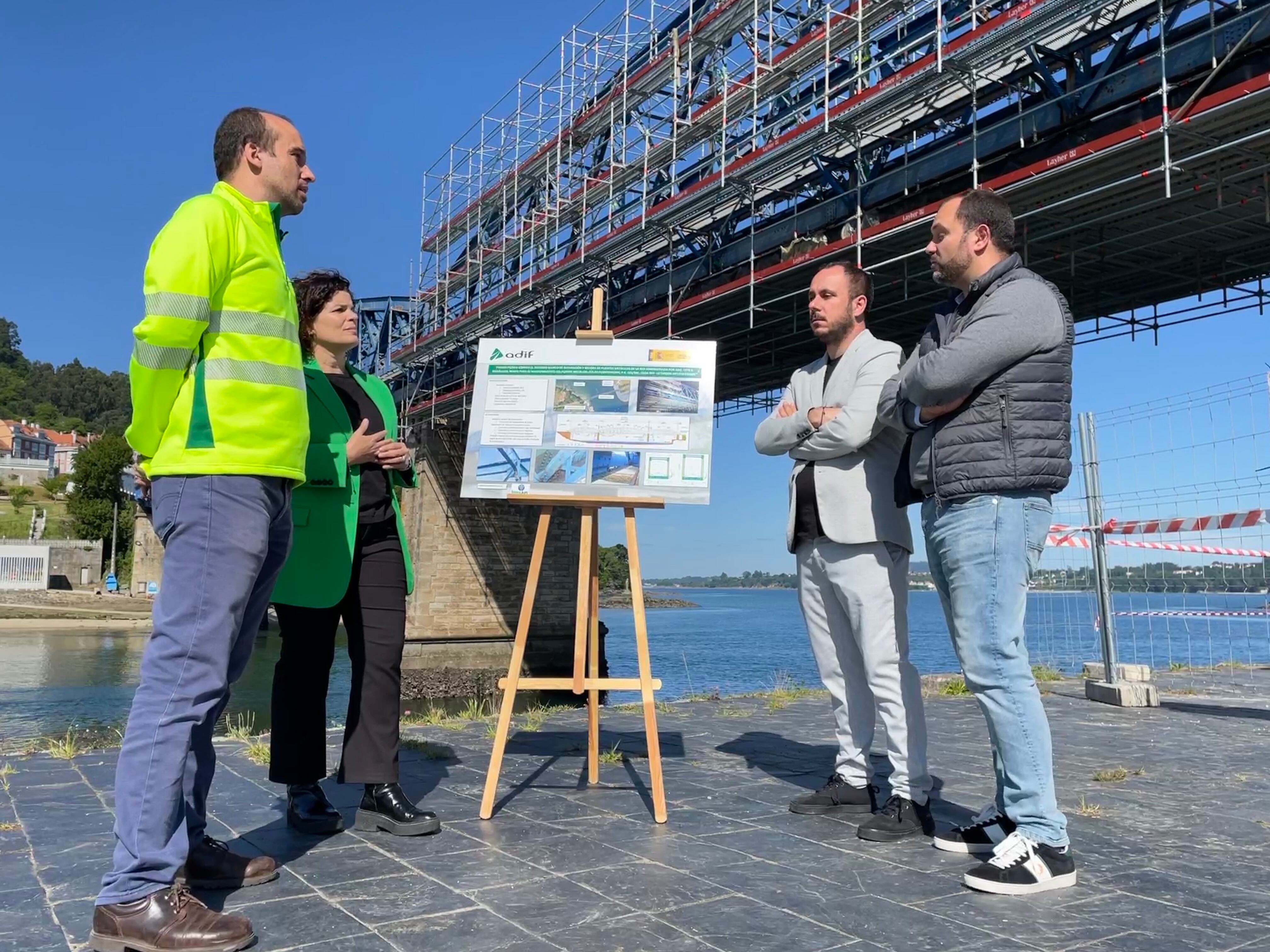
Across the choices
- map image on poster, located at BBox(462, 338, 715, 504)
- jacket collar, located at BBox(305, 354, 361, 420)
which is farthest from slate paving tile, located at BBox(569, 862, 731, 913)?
jacket collar, located at BBox(305, 354, 361, 420)

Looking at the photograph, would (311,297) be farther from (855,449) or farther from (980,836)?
(980,836)

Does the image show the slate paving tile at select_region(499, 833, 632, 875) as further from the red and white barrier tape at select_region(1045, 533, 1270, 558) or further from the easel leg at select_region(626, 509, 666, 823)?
the red and white barrier tape at select_region(1045, 533, 1270, 558)

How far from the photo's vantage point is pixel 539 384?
12.5ft

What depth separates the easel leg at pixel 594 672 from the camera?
12.3 feet

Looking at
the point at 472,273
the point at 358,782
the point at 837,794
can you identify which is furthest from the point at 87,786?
the point at 472,273

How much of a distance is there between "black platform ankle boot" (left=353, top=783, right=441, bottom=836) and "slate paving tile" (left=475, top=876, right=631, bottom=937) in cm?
60

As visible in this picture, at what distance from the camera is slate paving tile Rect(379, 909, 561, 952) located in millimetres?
2059

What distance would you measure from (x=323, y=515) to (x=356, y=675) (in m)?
0.57

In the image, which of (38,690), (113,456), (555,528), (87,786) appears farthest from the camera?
(113,456)

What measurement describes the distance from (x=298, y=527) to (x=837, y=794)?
2035 mm

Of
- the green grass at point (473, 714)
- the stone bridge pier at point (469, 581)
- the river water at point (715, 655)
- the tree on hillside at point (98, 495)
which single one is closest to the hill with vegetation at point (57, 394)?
the tree on hillside at point (98, 495)

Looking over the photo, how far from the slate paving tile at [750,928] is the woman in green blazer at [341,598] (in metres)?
1.05

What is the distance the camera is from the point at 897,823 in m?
3.05

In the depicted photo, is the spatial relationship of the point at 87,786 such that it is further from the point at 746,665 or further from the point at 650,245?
the point at 746,665
